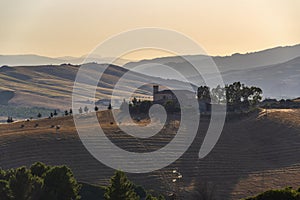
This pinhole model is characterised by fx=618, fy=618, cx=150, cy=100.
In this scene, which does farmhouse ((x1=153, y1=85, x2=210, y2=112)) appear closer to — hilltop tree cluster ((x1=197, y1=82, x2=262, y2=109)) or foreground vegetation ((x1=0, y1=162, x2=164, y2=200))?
hilltop tree cluster ((x1=197, y1=82, x2=262, y2=109))

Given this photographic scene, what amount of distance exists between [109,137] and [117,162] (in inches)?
534

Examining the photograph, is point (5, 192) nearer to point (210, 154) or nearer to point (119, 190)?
point (119, 190)

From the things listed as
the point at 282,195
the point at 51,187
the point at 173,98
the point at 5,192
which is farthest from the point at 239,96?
the point at 282,195

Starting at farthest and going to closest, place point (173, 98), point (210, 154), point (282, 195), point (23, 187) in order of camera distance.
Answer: point (173, 98)
point (210, 154)
point (23, 187)
point (282, 195)

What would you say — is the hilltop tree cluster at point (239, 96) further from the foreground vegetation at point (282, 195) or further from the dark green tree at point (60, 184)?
the foreground vegetation at point (282, 195)

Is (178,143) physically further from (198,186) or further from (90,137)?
(198,186)

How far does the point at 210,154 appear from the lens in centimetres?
9431

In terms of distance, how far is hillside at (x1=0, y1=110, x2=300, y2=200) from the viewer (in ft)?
265

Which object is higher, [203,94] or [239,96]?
[203,94]

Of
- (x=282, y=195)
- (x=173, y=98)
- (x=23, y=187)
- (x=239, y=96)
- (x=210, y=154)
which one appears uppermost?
(x=239, y=96)

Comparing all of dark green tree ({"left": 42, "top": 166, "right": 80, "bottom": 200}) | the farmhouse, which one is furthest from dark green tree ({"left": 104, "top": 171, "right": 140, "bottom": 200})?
the farmhouse

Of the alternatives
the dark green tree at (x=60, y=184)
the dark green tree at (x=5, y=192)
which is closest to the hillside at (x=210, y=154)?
the dark green tree at (x=60, y=184)

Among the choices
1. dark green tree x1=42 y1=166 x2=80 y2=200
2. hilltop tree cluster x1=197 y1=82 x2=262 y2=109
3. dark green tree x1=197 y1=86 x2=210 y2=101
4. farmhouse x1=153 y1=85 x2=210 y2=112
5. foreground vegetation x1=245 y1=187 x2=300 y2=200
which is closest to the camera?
foreground vegetation x1=245 y1=187 x2=300 y2=200

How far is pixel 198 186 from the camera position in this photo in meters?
78.2
